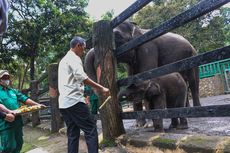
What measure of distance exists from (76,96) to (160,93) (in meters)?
1.05

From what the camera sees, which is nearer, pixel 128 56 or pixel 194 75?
pixel 128 56

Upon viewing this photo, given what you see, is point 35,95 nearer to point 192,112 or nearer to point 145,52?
point 145,52

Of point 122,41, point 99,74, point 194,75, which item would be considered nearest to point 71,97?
point 99,74

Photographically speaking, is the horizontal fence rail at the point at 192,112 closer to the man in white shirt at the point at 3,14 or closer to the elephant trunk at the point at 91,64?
the elephant trunk at the point at 91,64

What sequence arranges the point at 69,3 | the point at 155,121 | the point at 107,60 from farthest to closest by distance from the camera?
the point at 69,3, the point at 107,60, the point at 155,121

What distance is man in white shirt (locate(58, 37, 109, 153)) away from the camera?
339cm

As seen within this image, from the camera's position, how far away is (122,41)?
179 inches

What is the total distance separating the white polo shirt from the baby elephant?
0.72m

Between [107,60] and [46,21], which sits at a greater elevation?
[46,21]

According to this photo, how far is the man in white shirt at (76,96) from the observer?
3.39 m

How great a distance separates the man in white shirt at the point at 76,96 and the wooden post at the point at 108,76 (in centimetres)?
57

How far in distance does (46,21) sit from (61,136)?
10967 mm

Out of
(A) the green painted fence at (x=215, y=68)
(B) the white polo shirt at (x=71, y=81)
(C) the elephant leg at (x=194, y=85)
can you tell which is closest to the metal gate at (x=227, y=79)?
(A) the green painted fence at (x=215, y=68)

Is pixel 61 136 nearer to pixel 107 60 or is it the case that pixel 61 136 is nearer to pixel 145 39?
pixel 107 60
